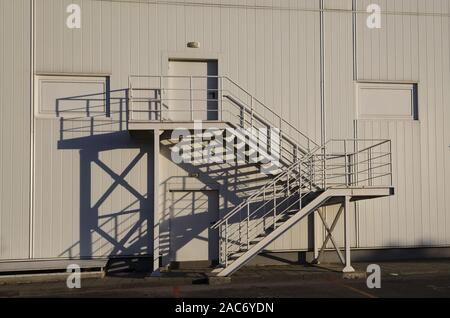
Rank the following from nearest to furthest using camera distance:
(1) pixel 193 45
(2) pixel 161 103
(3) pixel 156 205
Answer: (3) pixel 156 205 → (2) pixel 161 103 → (1) pixel 193 45

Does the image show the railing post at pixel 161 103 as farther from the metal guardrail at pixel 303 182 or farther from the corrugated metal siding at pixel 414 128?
the corrugated metal siding at pixel 414 128

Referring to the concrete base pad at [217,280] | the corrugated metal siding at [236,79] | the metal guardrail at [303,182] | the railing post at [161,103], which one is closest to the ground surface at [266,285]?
the concrete base pad at [217,280]

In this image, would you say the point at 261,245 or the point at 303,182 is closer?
the point at 261,245

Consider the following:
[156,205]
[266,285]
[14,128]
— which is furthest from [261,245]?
[14,128]

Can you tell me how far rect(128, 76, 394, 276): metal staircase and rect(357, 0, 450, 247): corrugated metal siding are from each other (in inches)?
31.6

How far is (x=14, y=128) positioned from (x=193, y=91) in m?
4.85

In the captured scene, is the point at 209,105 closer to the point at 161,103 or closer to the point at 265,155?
the point at 161,103

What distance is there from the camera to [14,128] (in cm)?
1370

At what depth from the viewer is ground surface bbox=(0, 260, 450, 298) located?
10.7m

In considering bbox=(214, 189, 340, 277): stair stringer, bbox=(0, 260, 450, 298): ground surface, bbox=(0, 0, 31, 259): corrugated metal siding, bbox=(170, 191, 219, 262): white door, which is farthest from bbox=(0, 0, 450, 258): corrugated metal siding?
bbox=(214, 189, 340, 277): stair stringer

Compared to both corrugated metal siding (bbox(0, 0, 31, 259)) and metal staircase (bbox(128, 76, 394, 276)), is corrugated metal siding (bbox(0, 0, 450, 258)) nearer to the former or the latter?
corrugated metal siding (bbox(0, 0, 31, 259))

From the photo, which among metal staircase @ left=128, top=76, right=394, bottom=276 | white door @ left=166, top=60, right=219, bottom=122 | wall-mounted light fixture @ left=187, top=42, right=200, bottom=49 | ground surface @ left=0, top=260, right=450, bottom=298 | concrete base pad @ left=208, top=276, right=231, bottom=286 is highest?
wall-mounted light fixture @ left=187, top=42, right=200, bottom=49
